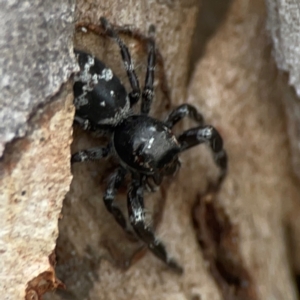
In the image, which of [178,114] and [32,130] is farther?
[178,114]

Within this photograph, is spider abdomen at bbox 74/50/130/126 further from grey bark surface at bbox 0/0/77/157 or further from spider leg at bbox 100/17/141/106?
grey bark surface at bbox 0/0/77/157

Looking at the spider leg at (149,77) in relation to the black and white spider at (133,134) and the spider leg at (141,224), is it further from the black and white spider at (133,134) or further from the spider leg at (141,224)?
the spider leg at (141,224)

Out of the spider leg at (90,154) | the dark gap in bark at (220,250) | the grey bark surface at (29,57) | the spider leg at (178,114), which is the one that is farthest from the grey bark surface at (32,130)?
the dark gap in bark at (220,250)

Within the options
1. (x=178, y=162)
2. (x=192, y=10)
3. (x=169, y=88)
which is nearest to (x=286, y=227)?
(x=178, y=162)

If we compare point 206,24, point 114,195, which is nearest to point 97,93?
point 114,195

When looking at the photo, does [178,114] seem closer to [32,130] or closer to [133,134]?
[133,134]
